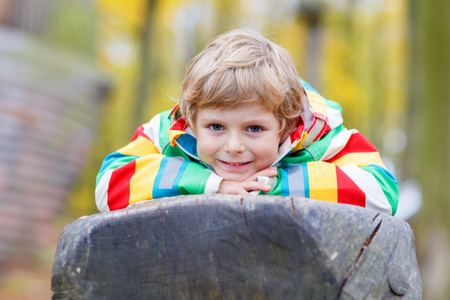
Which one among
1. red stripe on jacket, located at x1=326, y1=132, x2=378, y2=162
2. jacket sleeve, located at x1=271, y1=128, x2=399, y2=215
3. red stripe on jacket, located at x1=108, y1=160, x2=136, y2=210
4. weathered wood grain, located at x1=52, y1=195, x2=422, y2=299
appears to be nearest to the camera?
weathered wood grain, located at x1=52, y1=195, x2=422, y2=299

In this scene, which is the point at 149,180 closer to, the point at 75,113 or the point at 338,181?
the point at 338,181

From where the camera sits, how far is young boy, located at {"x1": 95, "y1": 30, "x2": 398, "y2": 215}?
73.8 inches

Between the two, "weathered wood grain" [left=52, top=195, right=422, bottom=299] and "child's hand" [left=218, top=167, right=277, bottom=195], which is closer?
"weathered wood grain" [left=52, top=195, right=422, bottom=299]

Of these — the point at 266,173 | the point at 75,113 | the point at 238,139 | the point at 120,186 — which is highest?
the point at 238,139

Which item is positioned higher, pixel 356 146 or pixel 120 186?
pixel 356 146

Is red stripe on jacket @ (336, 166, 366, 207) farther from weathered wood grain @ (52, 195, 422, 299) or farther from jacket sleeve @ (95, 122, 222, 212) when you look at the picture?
jacket sleeve @ (95, 122, 222, 212)

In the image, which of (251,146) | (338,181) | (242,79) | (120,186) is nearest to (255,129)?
(251,146)

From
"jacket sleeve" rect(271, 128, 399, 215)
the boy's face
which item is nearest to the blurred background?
the boy's face

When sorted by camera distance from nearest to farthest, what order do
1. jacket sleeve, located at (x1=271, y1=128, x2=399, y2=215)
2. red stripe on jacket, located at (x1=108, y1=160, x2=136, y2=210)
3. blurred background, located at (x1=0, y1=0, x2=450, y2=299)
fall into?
jacket sleeve, located at (x1=271, y1=128, x2=399, y2=215) < red stripe on jacket, located at (x1=108, y1=160, x2=136, y2=210) < blurred background, located at (x1=0, y1=0, x2=450, y2=299)

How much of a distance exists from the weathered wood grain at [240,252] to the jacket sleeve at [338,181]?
10.8 inches

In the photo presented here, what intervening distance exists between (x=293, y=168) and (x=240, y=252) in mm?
508

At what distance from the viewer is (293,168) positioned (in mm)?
1939

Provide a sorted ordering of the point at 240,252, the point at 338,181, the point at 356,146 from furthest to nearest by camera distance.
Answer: the point at 356,146, the point at 338,181, the point at 240,252

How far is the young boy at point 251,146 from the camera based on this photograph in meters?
1.88
